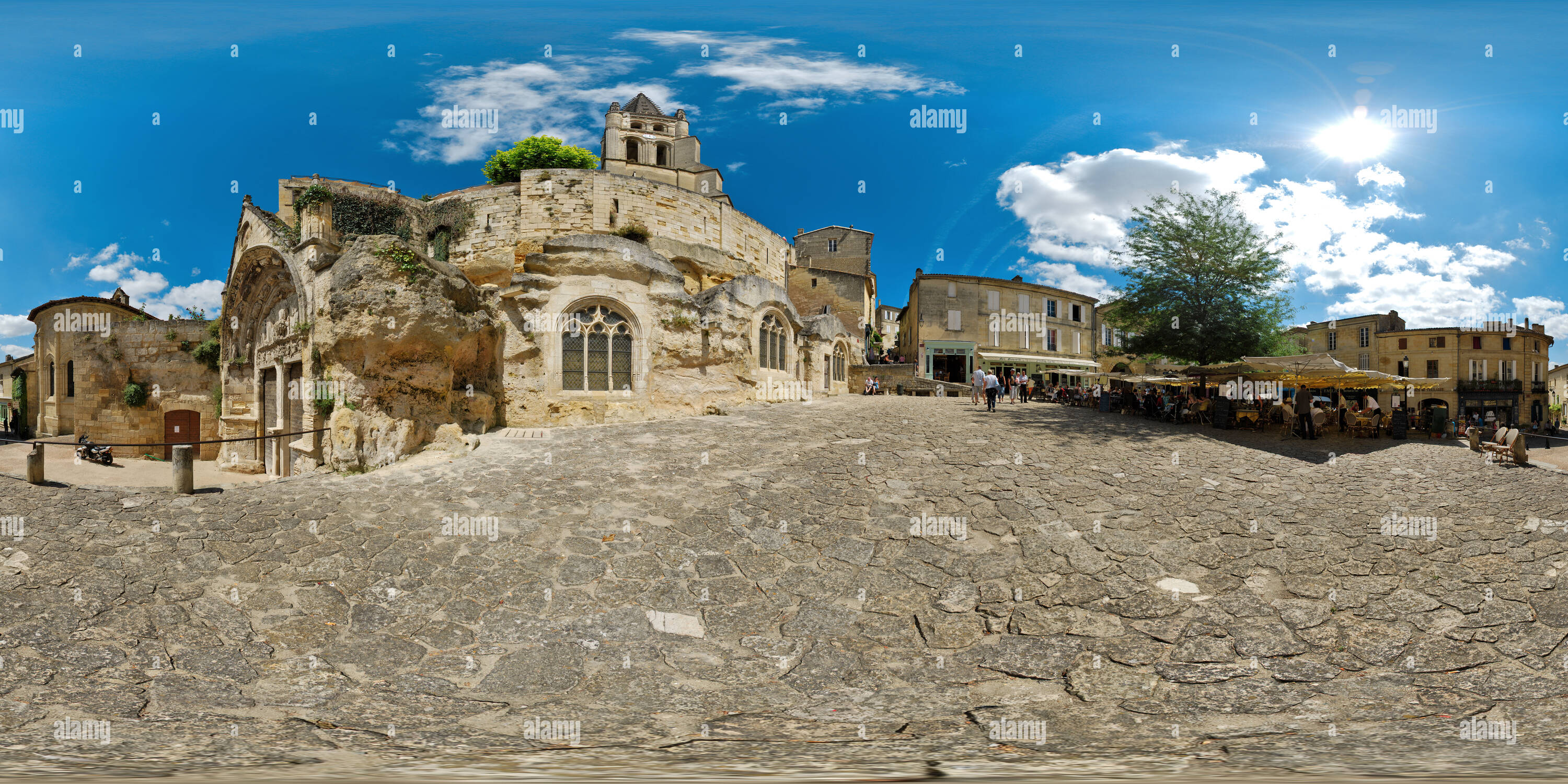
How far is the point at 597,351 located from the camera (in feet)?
60.3

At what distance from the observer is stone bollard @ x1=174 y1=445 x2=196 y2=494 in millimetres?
8906

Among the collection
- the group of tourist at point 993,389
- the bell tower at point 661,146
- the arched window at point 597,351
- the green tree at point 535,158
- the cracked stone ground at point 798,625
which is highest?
the bell tower at point 661,146

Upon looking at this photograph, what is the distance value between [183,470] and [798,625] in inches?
365

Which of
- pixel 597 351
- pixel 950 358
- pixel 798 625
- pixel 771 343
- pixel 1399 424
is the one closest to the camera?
pixel 798 625

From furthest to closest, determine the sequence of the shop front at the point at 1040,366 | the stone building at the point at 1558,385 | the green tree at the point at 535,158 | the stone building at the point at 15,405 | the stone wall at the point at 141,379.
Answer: the stone building at the point at 1558,385 < the green tree at the point at 535,158 < the shop front at the point at 1040,366 < the stone building at the point at 15,405 < the stone wall at the point at 141,379

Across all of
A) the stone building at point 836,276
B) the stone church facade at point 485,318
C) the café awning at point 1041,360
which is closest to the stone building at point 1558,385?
the café awning at point 1041,360

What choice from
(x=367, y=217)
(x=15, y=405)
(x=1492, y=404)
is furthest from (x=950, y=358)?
(x=15, y=405)

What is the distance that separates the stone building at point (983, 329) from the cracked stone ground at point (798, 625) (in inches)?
1055

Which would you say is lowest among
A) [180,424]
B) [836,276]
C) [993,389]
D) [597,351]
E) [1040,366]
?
[180,424]

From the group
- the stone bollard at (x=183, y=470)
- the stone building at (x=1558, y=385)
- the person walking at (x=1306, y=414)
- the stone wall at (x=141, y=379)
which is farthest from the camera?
the stone building at (x=1558, y=385)

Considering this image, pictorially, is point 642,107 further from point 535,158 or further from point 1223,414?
point 1223,414

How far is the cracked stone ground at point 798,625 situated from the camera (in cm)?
420

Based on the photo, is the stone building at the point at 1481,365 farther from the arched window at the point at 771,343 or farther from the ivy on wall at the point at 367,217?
the ivy on wall at the point at 367,217

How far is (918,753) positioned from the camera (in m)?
4.08
